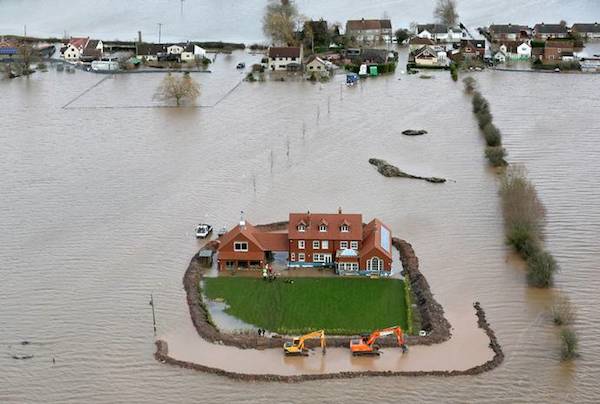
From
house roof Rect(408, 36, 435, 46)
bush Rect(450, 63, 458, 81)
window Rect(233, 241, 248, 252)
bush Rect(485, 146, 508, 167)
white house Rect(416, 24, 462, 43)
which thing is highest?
white house Rect(416, 24, 462, 43)

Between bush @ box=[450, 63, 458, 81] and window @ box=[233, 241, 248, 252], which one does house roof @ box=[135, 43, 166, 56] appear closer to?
bush @ box=[450, 63, 458, 81]

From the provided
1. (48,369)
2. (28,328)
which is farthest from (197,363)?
(28,328)

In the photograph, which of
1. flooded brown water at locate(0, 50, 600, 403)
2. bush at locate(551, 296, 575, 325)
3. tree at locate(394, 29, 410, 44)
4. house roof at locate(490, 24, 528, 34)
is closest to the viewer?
flooded brown water at locate(0, 50, 600, 403)

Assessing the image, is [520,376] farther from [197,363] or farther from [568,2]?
[568,2]

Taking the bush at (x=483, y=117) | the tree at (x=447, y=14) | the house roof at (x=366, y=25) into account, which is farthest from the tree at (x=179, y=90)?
the tree at (x=447, y=14)

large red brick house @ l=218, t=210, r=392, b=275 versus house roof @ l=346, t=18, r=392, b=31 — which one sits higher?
house roof @ l=346, t=18, r=392, b=31

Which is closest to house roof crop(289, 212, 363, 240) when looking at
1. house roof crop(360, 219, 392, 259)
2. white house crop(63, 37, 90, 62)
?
house roof crop(360, 219, 392, 259)

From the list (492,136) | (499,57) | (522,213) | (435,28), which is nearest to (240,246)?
(522,213)
